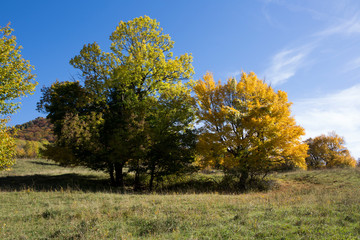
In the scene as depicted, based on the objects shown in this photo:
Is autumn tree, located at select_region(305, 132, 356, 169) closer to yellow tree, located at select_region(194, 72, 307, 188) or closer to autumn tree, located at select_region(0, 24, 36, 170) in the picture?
yellow tree, located at select_region(194, 72, 307, 188)

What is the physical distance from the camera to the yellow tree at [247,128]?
17016 mm

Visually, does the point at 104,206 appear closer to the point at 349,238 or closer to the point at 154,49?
the point at 349,238

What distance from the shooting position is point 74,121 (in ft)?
54.2

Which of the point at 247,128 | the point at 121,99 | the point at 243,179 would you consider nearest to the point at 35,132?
the point at 121,99

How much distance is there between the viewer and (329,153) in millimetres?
59875

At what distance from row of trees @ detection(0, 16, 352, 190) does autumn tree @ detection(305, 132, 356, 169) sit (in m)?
50.2

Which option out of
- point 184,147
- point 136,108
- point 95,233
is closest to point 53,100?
point 136,108

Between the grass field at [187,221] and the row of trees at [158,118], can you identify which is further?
the row of trees at [158,118]

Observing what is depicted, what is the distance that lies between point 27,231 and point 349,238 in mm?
9169

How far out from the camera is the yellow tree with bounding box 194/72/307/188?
17.0m

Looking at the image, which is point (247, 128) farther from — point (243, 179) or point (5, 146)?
point (5, 146)

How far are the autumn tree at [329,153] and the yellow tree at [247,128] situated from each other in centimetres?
4912

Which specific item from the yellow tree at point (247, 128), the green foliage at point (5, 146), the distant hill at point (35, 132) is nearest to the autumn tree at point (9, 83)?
the green foliage at point (5, 146)

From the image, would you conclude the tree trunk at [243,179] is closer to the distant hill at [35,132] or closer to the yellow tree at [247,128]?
the yellow tree at [247,128]
